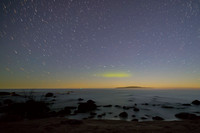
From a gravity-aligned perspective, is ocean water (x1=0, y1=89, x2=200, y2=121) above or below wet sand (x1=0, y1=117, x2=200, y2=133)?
below

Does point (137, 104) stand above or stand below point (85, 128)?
below

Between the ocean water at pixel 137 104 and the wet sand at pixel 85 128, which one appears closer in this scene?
the wet sand at pixel 85 128

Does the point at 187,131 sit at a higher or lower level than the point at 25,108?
higher

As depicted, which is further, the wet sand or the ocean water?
the ocean water

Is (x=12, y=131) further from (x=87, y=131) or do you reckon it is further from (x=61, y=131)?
(x=87, y=131)

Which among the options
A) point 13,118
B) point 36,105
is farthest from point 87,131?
point 36,105

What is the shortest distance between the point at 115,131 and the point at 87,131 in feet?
6.85

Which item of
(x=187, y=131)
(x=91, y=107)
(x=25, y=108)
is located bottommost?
(x=91, y=107)

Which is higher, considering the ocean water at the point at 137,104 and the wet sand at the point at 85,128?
the wet sand at the point at 85,128

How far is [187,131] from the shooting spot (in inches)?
280

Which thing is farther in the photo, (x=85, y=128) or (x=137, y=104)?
(x=137, y=104)

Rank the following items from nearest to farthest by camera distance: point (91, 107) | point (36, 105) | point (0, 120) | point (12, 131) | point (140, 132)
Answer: point (12, 131), point (140, 132), point (0, 120), point (36, 105), point (91, 107)

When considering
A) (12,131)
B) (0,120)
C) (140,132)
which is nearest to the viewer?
(12,131)

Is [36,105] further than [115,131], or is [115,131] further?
[36,105]
